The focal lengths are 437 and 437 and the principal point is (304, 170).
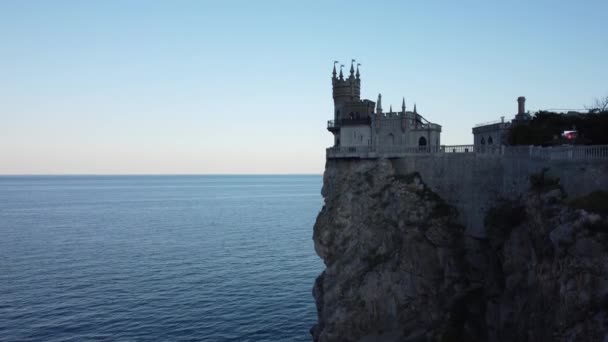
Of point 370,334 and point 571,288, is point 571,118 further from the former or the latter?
point 370,334

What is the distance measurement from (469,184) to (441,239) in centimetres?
576

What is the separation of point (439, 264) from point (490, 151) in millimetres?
11174

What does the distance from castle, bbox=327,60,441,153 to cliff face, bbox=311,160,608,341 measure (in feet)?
16.9

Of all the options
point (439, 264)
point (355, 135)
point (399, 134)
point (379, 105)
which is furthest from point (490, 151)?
point (355, 135)

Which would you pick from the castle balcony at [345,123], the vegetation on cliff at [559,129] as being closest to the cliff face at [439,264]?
the castle balcony at [345,123]

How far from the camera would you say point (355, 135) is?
176ft

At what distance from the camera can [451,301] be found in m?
38.2

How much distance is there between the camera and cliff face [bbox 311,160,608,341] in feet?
80.4

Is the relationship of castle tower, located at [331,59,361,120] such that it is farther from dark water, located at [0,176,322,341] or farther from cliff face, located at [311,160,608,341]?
dark water, located at [0,176,322,341]

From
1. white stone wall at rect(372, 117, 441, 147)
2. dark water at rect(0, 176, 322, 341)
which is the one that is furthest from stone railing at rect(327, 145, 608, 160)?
dark water at rect(0, 176, 322, 341)

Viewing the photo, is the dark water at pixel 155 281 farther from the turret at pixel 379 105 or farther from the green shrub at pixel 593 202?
the green shrub at pixel 593 202

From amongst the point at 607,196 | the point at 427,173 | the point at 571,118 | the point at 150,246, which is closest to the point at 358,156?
the point at 427,173

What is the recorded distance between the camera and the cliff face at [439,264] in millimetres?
24516

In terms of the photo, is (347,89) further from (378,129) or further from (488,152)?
(488,152)
